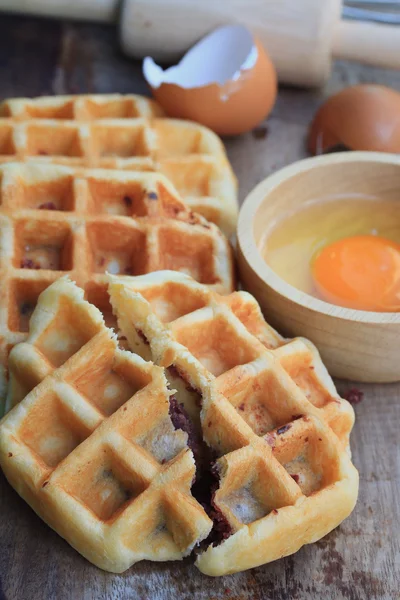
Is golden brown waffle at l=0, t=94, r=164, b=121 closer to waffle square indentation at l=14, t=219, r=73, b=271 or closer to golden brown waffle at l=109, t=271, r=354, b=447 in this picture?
waffle square indentation at l=14, t=219, r=73, b=271

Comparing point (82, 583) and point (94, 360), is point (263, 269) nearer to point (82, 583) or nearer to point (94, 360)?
point (94, 360)

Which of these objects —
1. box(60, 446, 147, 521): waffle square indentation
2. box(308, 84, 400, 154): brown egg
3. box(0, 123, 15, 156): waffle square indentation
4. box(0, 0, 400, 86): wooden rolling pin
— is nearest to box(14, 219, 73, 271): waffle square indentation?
box(0, 123, 15, 156): waffle square indentation

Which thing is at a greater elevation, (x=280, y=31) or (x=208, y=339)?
(x=280, y=31)

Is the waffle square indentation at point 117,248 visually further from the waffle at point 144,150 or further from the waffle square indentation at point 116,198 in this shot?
the waffle at point 144,150

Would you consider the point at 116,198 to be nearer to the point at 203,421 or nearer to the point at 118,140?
the point at 118,140

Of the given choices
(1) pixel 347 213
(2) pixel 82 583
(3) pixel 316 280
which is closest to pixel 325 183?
(1) pixel 347 213

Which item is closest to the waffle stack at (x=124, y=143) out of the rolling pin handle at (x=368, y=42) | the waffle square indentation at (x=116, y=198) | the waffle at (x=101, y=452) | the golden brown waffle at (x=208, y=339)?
the waffle square indentation at (x=116, y=198)

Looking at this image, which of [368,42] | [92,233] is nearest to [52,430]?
[92,233]
